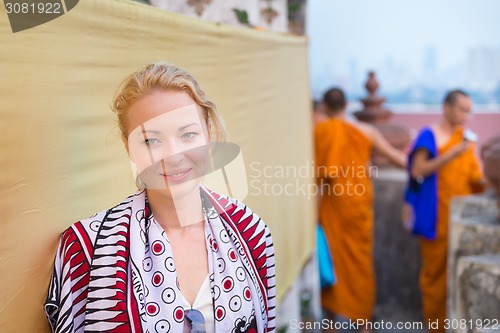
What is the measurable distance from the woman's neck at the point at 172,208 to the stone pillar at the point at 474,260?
1.29 meters

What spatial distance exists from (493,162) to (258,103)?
1187 mm

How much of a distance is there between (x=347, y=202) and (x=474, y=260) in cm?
170

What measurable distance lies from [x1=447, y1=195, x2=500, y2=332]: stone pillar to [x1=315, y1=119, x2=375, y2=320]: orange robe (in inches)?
27.8

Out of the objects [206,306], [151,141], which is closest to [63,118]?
[151,141]

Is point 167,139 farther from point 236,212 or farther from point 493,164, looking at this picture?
point 493,164

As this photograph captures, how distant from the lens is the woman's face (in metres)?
1.13

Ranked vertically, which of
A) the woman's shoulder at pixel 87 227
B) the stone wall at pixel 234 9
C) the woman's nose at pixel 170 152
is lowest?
the woman's shoulder at pixel 87 227

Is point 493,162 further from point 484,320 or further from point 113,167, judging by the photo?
point 113,167

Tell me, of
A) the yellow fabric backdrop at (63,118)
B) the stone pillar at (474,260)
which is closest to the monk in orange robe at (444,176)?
the stone pillar at (474,260)

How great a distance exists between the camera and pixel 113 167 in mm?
1320

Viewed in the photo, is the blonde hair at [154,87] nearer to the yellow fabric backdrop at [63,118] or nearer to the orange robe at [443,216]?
the yellow fabric backdrop at [63,118]

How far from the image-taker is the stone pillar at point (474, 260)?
2208mm

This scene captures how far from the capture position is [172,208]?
121 centimetres

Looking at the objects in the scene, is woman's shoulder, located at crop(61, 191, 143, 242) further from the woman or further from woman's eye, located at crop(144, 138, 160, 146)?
woman's eye, located at crop(144, 138, 160, 146)
